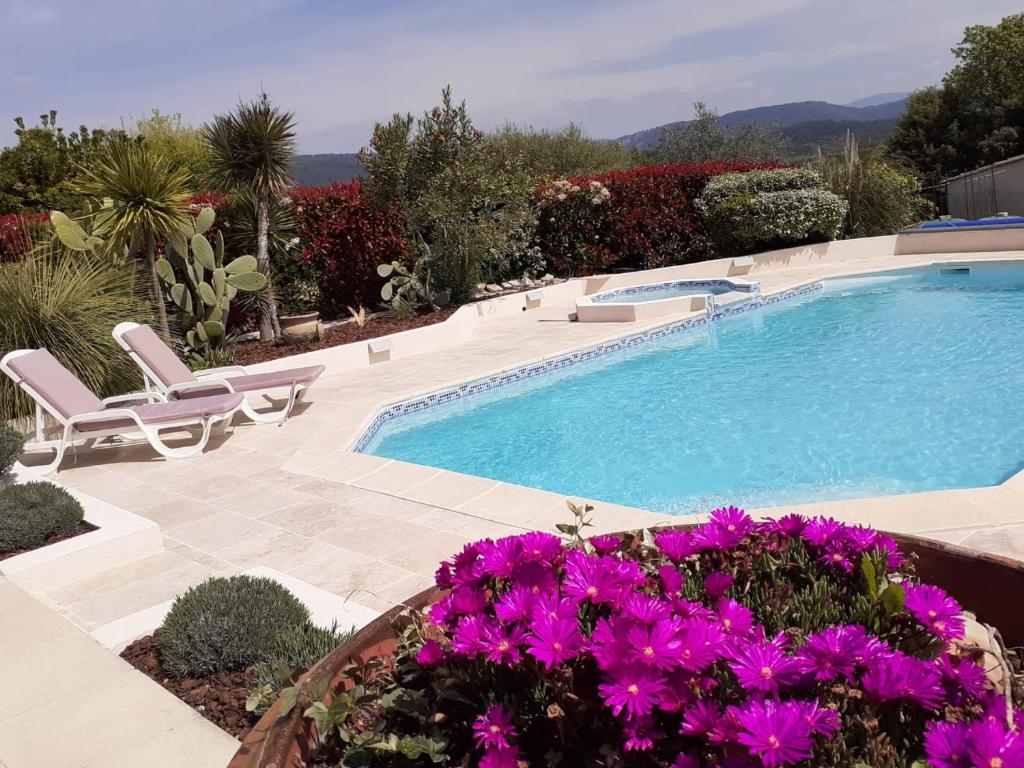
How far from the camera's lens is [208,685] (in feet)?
10.5

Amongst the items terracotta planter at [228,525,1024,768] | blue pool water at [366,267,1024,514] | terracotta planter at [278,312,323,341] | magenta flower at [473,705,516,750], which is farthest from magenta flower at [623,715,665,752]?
terracotta planter at [278,312,323,341]

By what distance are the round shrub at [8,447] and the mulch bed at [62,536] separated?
1659 mm

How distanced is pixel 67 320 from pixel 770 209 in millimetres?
13745

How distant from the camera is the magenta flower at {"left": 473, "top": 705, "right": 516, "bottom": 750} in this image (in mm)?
1418

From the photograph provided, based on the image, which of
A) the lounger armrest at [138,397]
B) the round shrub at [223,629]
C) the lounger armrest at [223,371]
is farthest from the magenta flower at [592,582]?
the lounger armrest at [223,371]

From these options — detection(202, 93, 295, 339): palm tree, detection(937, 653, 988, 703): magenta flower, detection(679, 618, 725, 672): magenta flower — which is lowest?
detection(937, 653, 988, 703): magenta flower

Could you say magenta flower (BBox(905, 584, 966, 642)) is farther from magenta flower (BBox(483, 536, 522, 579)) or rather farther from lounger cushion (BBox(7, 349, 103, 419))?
lounger cushion (BBox(7, 349, 103, 419))

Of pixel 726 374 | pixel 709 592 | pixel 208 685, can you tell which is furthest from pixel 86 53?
pixel 709 592

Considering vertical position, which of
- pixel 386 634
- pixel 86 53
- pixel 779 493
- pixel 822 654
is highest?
pixel 86 53

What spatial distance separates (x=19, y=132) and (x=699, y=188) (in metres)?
23.5

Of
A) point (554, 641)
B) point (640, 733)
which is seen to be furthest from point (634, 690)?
point (554, 641)

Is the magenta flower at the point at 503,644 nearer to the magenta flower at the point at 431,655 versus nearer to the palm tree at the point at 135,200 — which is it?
the magenta flower at the point at 431,655

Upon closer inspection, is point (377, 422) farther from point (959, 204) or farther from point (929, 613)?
point (959, 204)

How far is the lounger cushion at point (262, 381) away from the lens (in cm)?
843
